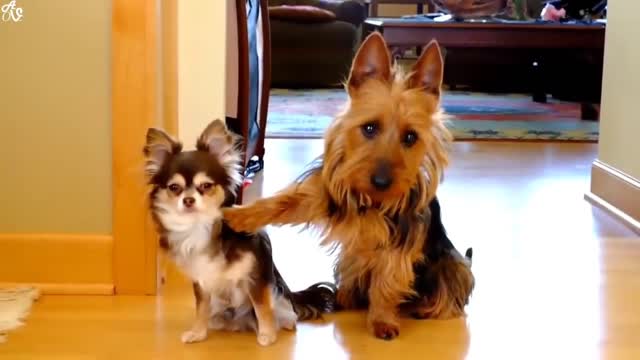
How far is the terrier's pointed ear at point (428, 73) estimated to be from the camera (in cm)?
196

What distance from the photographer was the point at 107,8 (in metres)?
2.20

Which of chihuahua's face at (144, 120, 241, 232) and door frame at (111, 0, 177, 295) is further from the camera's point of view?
door frame at (111, 0, 177, 295)

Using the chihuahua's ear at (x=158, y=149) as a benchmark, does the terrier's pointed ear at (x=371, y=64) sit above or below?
above

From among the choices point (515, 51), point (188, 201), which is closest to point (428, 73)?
point (188, 201)

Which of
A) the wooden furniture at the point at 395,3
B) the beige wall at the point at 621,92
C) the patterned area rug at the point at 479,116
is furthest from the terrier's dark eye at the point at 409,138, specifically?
the wooden furniture at the point at 395,3

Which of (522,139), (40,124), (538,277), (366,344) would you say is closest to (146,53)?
(40,124)

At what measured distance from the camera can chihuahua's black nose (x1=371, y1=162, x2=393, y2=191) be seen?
1893 millimetres

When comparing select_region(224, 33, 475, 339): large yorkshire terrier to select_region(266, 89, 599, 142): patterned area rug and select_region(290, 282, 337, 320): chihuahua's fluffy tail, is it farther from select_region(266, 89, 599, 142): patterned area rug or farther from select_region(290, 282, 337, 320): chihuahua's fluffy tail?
select_region(266, 89, 599, 142): patterned area rug

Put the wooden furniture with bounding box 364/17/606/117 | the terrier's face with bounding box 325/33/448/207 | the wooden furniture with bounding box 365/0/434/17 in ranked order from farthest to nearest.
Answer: the wooden furniture with bounding box 365/0/434/17 → the wooden furniture with bounding box 364/17/606/117 → the terrier's face with bounding box 325/33/448/207

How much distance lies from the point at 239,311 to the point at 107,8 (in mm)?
779

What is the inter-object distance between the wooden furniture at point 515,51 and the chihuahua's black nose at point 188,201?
4130mm

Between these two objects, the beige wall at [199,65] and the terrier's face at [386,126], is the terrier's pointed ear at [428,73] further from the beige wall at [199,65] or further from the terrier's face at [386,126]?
the beige wall at [199,65]

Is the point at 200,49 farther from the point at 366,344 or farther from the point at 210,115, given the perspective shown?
the point at 366,344

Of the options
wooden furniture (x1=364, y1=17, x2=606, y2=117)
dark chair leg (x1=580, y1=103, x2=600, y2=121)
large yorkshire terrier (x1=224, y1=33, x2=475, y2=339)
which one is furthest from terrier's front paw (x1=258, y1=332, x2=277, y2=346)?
dark chair leg (x1=580, y1=103, x2=600, y2=121)
